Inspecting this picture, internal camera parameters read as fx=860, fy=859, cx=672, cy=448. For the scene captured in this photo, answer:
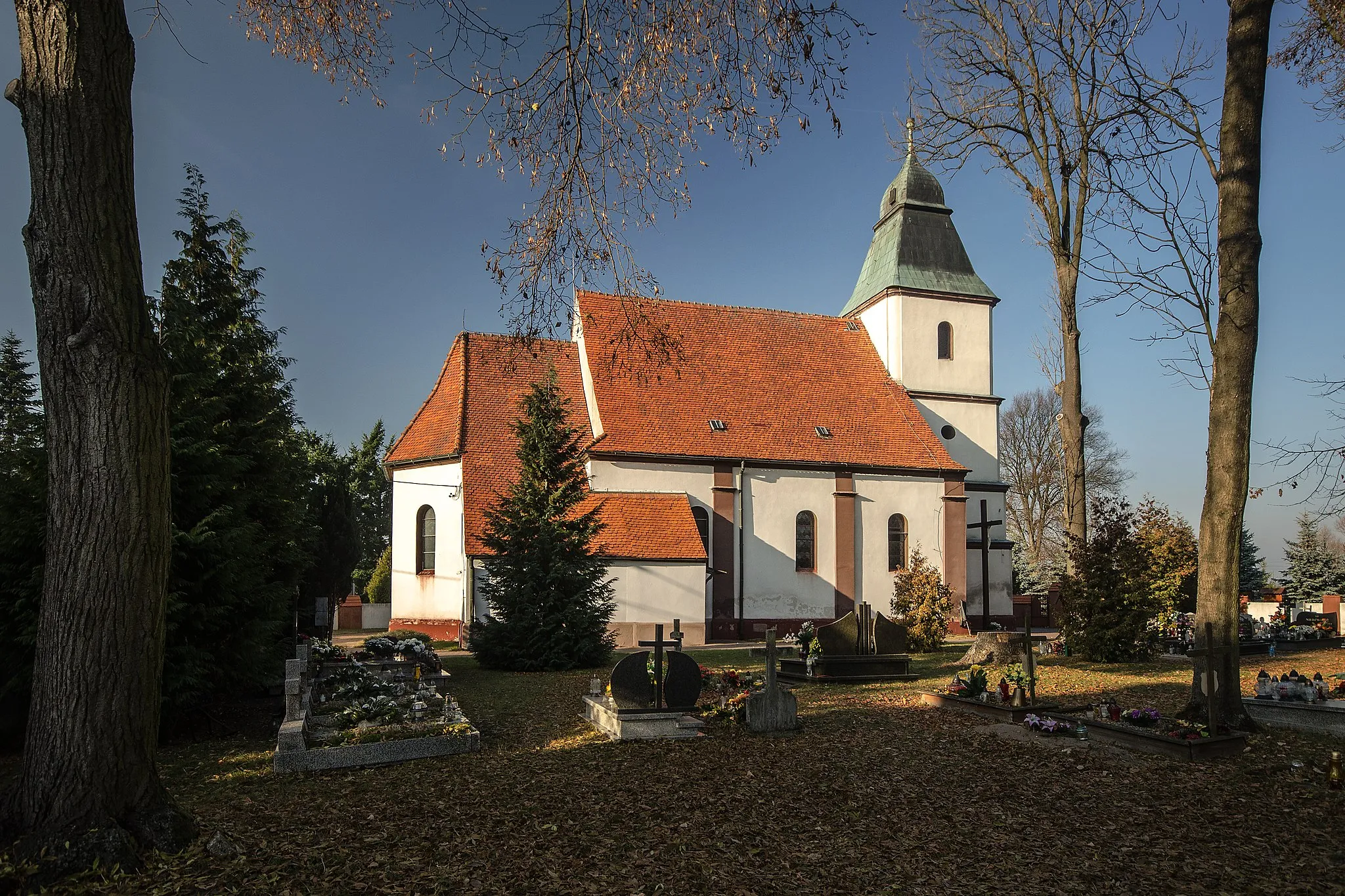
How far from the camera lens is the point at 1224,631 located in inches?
361

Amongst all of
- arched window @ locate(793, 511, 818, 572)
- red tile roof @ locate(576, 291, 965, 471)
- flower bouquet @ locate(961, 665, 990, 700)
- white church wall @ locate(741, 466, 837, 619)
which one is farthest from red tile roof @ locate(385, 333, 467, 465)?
flower bouquet @ locate(961, 665, 990, 700)

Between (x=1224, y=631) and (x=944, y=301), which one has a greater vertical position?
(x=944, y=301)

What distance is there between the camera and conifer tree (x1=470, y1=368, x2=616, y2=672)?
16.5 meters

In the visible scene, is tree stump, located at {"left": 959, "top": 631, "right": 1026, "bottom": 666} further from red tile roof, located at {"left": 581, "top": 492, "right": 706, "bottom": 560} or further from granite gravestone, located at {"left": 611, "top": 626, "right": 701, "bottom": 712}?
granite gravestone, located at {"left": 611, "top": 626, "right": 701, "bottom": 712}

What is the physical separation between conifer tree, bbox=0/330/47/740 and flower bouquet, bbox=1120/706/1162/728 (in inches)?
432

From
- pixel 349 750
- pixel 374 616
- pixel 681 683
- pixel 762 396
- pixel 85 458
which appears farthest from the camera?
pixel 374 616

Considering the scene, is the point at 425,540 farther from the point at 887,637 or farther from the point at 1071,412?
the point at 1071,412

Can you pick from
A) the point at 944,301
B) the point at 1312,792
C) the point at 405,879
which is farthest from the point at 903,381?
the point at 405,879

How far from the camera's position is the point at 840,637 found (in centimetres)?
1516

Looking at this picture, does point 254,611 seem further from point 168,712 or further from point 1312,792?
point 1312,792

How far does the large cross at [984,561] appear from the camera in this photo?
88.1ft

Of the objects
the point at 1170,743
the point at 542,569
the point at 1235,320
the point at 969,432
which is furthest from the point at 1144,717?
the point at 969,432

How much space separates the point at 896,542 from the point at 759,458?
17.2 ft

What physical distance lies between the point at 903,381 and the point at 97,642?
86.4ft
